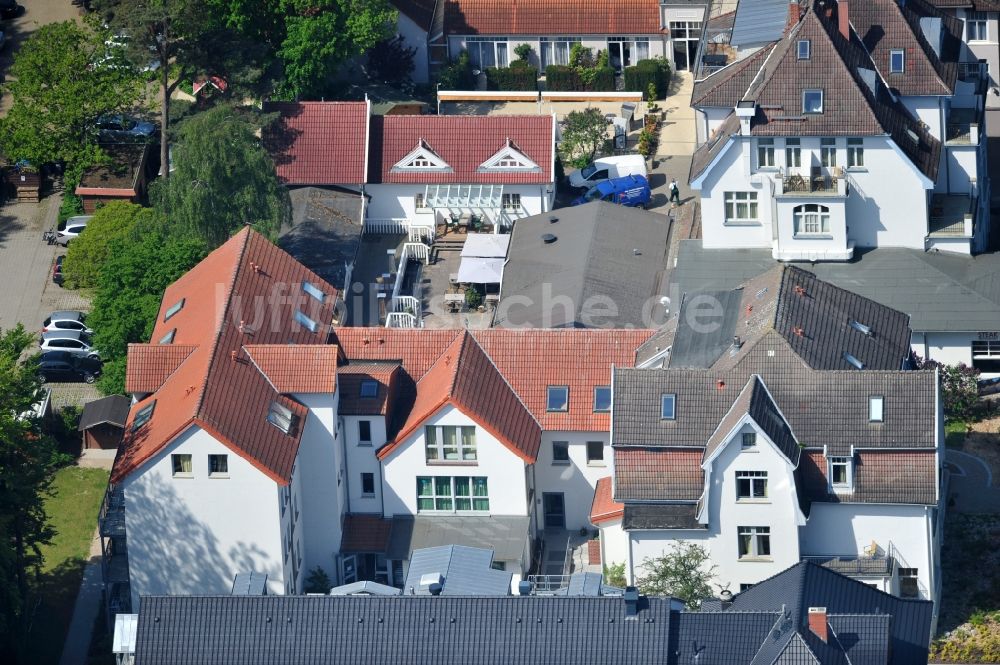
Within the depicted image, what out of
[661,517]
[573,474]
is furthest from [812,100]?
[661,517]

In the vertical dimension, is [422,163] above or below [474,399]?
above

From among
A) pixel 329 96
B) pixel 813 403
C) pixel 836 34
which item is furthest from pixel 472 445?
pixel 329 96

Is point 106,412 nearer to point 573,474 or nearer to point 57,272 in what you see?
point 57,272

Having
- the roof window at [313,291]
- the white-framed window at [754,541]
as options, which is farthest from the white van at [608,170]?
the white-framed window at [754,541]

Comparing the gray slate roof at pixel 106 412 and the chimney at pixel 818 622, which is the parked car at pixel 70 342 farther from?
the chimney at pixel 818 622

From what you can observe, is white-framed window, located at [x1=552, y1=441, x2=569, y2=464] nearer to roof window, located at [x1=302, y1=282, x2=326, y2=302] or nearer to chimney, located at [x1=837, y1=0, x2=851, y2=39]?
roof window, located at [x1=302, y1=282, x2=326, y2=302]

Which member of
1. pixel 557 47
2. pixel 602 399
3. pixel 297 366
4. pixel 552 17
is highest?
pixel 552 17
